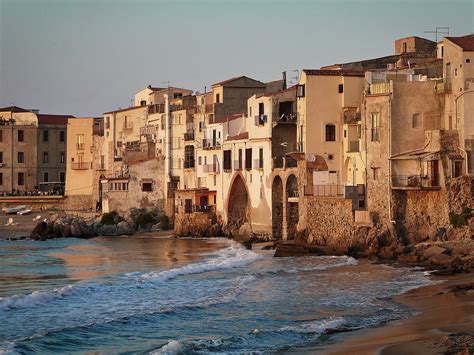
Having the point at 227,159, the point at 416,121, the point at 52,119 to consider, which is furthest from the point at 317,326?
the point at 52,119

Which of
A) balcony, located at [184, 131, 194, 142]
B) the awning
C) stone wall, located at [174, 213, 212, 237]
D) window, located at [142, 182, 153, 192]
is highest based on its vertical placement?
balcony, located at [184, 131, 194, 142]

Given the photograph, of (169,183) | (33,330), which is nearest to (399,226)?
(33,330)

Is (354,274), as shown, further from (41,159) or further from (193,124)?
(41,159)

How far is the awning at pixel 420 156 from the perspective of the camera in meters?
43.2

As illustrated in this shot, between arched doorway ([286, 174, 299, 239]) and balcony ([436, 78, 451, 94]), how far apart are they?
34.1ft

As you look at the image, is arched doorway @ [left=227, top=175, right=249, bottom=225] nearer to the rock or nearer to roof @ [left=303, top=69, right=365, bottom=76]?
roof @ [left=303, top=69, right=365, bottom=76]

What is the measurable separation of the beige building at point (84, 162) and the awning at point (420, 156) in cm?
4263

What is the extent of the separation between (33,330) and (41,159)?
70807 millimetres

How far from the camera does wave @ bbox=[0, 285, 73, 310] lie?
30391 millimetres

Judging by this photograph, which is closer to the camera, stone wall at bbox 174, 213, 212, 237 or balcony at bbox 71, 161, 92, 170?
stone wall at bbox 174, 213, 212, 237

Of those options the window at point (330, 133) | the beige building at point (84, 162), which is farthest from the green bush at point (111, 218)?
the window at point (330, 133)

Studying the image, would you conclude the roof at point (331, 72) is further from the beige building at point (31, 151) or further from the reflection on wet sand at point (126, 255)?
the beige building at point (31, 151)

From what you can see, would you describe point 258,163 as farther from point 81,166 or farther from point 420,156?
point 81,166

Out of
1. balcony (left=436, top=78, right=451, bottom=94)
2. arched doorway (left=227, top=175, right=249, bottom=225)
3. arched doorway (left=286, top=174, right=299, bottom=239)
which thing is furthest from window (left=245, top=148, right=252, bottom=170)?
balcony (left=436, top=78, right=451, bottom=94)
